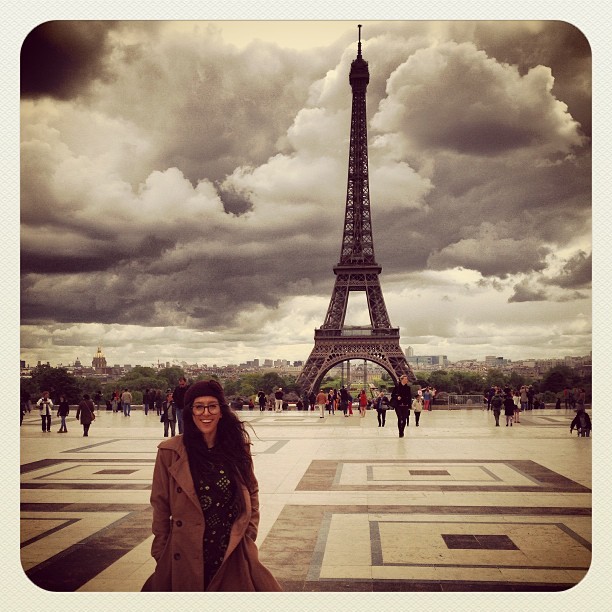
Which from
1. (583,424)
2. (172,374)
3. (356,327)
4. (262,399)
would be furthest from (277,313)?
(356,327)

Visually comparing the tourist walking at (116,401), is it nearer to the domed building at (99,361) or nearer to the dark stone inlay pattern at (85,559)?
the domed building at (99,361)

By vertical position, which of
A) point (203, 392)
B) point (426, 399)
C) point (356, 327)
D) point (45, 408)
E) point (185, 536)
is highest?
point (356, 327)

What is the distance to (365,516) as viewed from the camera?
7043 millimetres

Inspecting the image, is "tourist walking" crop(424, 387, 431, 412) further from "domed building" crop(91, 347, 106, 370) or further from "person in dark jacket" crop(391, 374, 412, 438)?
"domed building" crop(91, 347, 106, 370)

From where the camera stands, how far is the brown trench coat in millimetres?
3766

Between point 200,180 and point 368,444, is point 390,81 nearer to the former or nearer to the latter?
point 200,180

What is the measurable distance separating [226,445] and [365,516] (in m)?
3.48

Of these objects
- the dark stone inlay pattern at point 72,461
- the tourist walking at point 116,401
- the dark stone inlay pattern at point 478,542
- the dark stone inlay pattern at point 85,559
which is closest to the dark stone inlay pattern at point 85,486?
the dark stone inlay pattern at point 72,461

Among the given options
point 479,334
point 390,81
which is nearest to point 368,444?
point 479,334

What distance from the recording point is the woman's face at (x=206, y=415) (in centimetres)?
401

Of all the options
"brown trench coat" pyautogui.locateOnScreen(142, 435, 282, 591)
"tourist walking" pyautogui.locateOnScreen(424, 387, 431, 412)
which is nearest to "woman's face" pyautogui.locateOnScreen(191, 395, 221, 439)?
"brown trench coat" pyautogui.locateOnScreen(142, 435, 282, 591)

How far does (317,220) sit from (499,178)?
10.5 ft

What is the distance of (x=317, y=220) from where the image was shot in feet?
38.3

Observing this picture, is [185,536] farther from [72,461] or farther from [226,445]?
[72,461]
